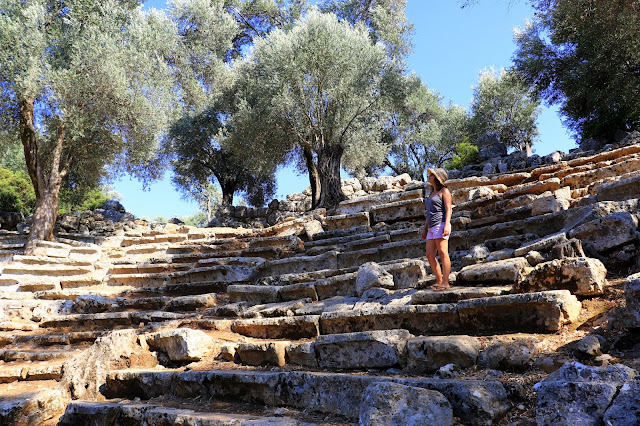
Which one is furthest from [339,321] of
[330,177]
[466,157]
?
[466,157]

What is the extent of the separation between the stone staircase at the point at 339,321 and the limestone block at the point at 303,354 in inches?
1.0

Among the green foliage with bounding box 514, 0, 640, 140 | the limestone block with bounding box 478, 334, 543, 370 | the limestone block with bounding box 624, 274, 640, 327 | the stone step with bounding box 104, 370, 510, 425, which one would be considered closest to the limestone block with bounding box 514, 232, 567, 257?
the limestone block with bounding box 624, 274, 640, 327

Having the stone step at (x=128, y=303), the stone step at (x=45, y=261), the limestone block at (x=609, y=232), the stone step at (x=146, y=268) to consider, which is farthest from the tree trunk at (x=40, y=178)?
the limestone block at (x=609, y=232)

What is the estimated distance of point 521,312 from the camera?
431 cm

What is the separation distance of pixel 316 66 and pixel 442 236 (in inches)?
484

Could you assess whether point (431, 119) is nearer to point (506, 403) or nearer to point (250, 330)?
point (250, 330)

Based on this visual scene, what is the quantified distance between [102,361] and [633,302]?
5923 mm

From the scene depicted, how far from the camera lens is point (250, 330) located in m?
6.50

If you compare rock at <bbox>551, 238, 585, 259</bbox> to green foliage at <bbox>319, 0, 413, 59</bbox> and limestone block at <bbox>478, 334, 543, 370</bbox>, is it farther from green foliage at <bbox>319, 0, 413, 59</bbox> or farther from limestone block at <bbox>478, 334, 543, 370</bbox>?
green foliage at <bbox>319, 0, 413, 59</bbox>

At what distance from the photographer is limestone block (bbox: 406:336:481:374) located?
12.9 feet

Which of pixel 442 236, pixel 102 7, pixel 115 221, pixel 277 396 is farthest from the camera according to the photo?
pixel 115 221

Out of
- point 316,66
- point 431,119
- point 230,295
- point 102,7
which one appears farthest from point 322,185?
point 431,119

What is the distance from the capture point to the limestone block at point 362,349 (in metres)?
4.39

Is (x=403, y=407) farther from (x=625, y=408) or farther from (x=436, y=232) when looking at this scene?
(x=436, y=232)
